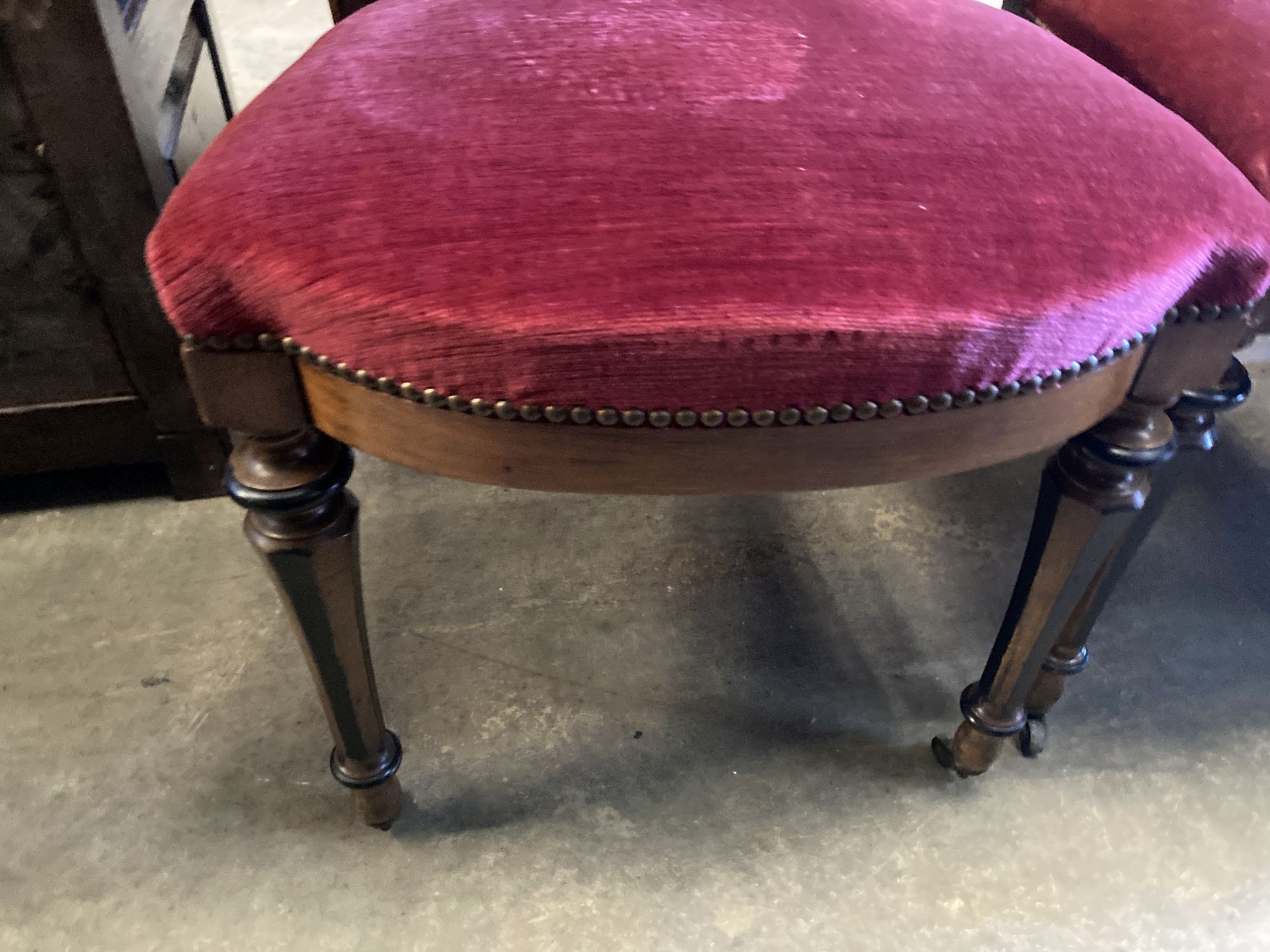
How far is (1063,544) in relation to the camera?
21.9 inches

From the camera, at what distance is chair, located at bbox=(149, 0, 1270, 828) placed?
1.23 ft

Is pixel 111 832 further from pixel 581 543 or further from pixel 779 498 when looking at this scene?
pixel 779 498

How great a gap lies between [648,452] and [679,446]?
1 cm

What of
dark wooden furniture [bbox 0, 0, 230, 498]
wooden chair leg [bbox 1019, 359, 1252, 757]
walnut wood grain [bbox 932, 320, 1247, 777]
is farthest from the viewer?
dark wooden furniture [bbox 0, 0, 230, 498]

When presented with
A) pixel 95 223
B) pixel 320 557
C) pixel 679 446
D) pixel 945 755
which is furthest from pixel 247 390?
pixel 945 755

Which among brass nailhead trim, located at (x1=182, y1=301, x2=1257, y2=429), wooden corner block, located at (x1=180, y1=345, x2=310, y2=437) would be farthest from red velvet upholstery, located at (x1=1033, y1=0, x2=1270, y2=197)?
wooden corner block, located at (x1=180, y1=345, x2=310, y2=437)

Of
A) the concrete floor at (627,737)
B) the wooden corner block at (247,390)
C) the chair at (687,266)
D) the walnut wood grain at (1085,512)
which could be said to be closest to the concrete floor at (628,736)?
the concrete floor at (627,737)

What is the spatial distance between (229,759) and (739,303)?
60cm

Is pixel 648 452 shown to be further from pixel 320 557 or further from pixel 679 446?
pixel 320 557

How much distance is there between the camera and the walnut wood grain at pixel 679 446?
0.41 meters

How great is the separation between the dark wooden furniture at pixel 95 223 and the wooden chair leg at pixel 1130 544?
30.6 inches

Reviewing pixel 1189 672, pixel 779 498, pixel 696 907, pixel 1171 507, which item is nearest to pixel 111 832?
pixel 696 907

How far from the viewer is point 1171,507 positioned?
1.00m

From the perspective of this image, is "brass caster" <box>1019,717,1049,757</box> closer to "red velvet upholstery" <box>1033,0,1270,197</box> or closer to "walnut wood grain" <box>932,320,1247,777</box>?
"walnut wood grain" <box>932,320,1247,777</box>
